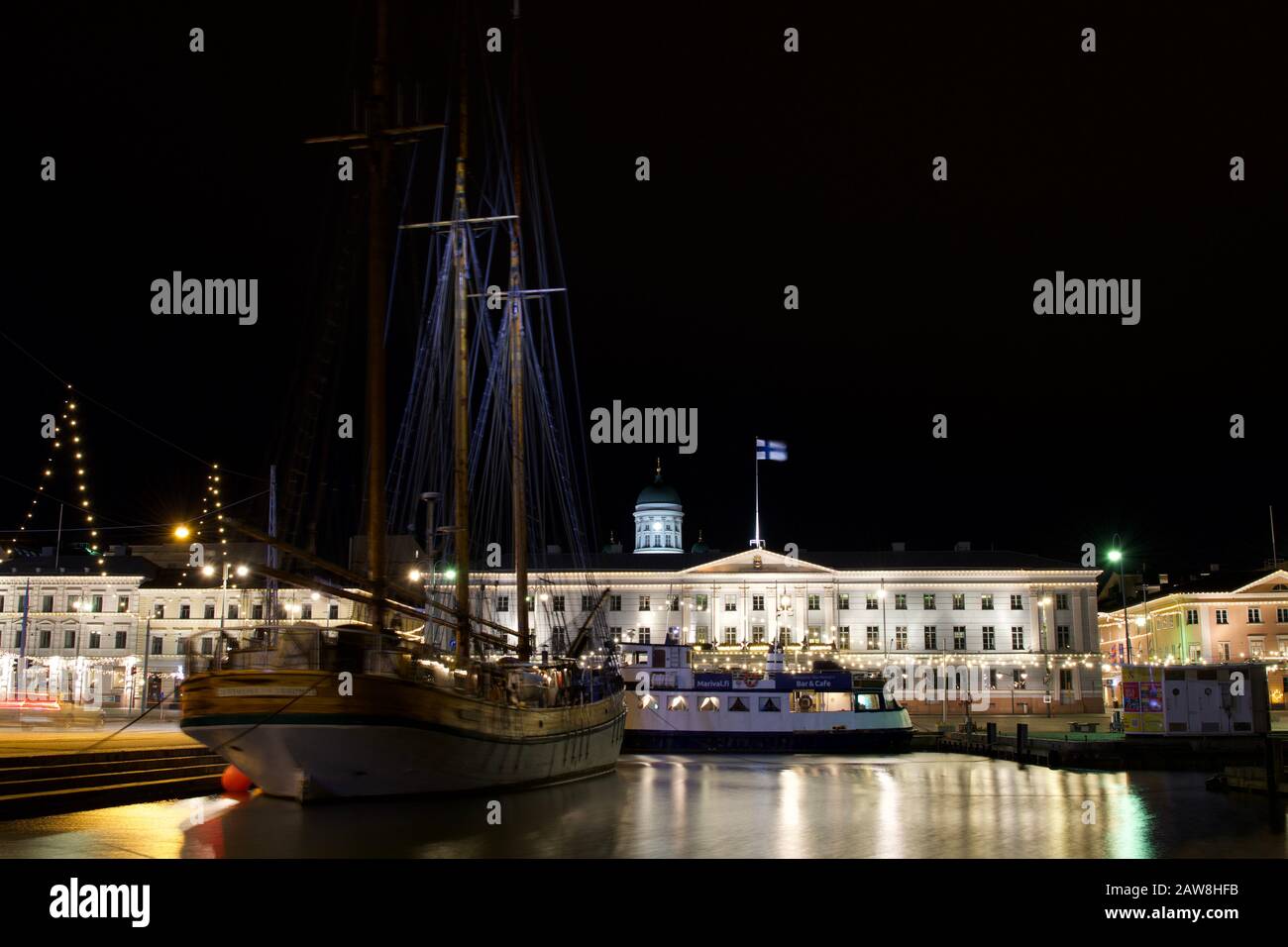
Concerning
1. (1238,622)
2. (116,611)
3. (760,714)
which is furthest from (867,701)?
(116,611)

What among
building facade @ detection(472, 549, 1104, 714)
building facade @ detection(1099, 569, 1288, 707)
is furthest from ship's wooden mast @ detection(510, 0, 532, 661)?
building facade @ detection(1099, 569, 1288, 707)

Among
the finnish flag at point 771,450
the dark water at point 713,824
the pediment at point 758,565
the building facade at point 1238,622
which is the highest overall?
the finnish flag at point 771,450

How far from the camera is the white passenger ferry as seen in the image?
66.6 m

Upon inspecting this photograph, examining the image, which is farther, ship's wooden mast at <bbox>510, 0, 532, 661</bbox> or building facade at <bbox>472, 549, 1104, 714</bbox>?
building facade at <bbox>472, 549, 1104, 714</bbox>

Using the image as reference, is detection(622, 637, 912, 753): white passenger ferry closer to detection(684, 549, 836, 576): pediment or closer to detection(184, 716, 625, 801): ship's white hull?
detection(184, 716, 625, 801): ship's white hull

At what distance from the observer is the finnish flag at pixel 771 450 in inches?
3428

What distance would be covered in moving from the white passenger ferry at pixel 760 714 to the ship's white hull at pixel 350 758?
34504 mm

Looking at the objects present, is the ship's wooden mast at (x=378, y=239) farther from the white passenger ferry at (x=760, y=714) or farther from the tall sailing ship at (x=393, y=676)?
the white passenger ferry at (x=760, y=714)

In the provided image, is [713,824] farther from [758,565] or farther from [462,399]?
[758,565]

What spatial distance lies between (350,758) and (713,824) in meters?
9.07

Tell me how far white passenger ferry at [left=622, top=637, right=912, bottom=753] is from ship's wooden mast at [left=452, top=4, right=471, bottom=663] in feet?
98.7

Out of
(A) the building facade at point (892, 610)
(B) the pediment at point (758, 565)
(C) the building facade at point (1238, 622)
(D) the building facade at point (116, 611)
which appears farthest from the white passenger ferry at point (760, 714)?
(C) the building facade at point (1238, 622)
